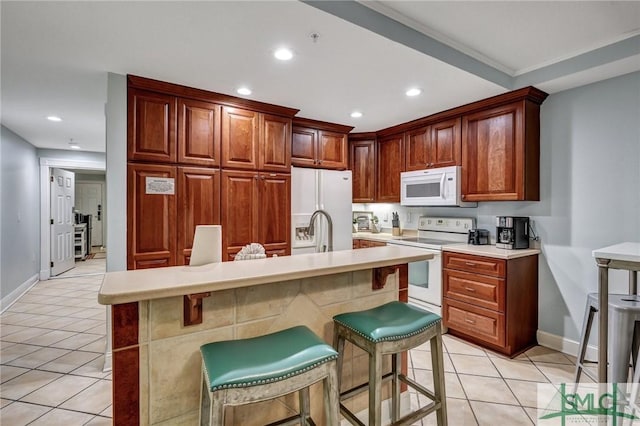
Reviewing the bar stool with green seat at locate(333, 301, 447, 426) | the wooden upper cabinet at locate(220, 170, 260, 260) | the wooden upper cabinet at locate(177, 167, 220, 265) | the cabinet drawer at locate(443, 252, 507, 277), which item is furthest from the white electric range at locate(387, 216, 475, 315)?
the wooden upper cabinet at locate(177, 167, 220, 265)

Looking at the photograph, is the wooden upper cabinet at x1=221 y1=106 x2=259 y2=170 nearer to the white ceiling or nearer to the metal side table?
the white ceiling

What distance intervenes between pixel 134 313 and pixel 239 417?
2.17 feet

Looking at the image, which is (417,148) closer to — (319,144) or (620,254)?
(319,144)

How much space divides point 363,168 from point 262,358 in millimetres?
3705

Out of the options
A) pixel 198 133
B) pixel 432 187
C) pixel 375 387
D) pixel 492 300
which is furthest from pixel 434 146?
pixel 375 387

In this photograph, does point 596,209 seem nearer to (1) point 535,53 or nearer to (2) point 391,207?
(1) point 535,53

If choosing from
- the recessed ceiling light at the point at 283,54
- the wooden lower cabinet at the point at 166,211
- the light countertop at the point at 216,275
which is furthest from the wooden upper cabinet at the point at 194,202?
the light countertop at the point at 216,275

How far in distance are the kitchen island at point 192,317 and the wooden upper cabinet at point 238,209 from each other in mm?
1475

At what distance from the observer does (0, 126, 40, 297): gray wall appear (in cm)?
402

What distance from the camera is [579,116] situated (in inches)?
108

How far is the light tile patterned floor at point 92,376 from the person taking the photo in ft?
6.40

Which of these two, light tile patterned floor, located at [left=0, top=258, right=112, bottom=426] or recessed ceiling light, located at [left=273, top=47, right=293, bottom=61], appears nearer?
light tile patterned floor, located at [left=0, top=258, right=112, bottom=426]

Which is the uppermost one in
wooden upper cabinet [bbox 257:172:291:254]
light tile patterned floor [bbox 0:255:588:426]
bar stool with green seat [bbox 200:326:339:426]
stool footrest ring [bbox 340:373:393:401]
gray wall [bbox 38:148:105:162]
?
gray wall [bbox 38:148:105:162]

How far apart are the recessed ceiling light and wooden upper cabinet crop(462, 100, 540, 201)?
2064mm
